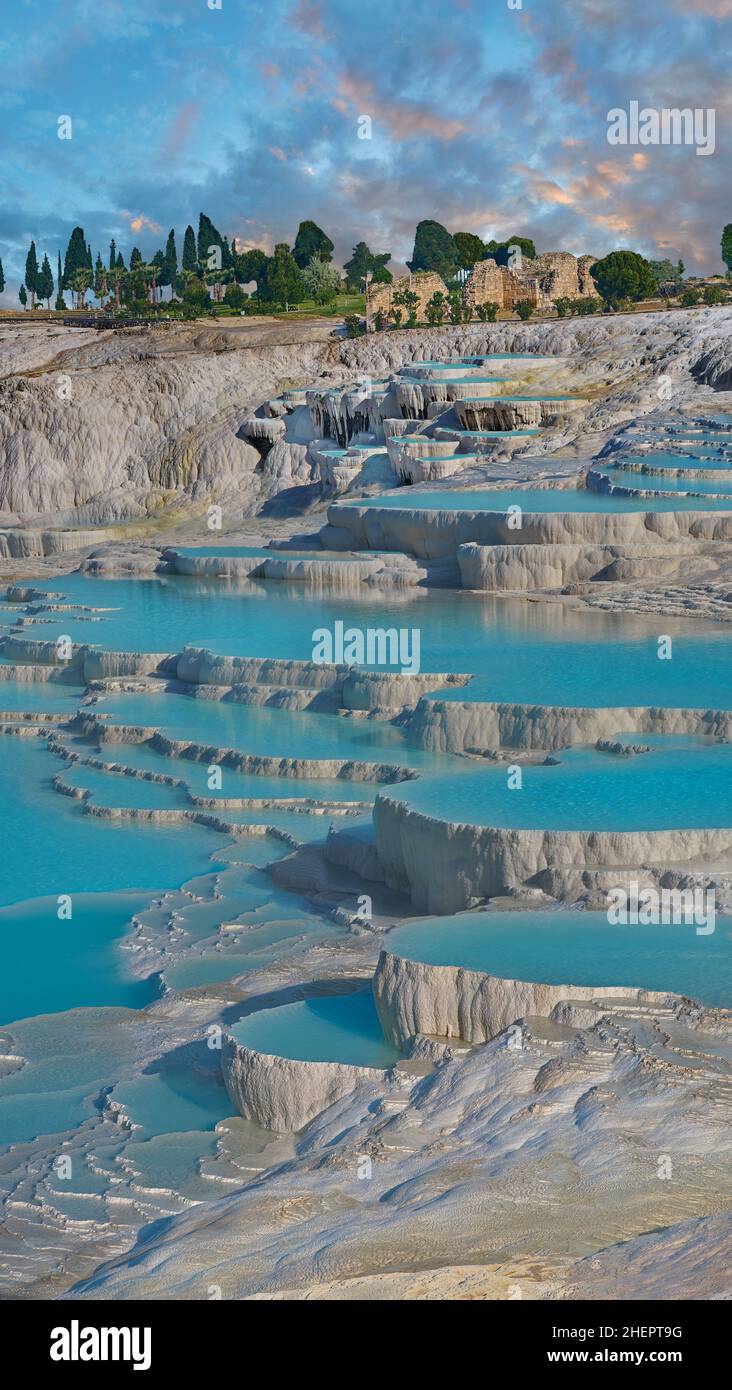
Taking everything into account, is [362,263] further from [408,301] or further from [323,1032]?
[323,1032]

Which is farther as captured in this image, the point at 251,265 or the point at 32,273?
the point at 32,273

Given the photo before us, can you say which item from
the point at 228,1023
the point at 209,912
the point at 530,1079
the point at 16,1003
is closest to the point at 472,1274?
the point at 530,1079

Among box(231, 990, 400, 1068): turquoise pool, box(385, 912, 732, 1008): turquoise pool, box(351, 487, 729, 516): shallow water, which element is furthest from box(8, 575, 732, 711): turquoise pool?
box(231, 990, 400, 1068): turquoise pool

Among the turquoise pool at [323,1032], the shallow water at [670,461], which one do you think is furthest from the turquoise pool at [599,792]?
the shallow water at [670,461]

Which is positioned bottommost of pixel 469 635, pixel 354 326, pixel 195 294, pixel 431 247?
pixel 469 635

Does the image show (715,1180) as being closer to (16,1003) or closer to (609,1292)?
(609,1292)

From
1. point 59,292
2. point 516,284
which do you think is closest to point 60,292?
point 59,292
